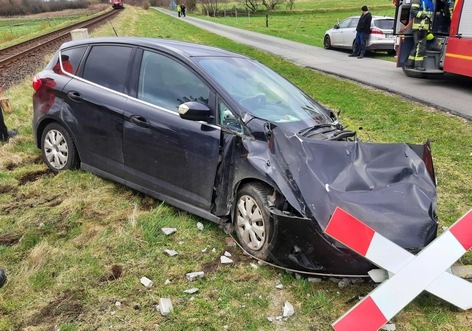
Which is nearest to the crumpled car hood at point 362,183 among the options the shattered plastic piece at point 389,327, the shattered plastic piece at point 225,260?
the shattered plastic piece at point 389,327

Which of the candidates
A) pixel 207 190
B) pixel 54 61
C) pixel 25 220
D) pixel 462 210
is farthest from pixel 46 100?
pixel 462 210

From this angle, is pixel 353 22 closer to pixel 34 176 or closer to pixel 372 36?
pixel 372 36

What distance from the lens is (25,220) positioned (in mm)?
4355

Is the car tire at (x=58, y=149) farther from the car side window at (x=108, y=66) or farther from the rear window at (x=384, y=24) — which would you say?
the rear window at (x=384, y=24)

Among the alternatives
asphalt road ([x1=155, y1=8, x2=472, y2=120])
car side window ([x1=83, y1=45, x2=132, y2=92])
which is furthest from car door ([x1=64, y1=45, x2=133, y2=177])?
asphalt road ([x1=155, y1=8, x2=472, y2=120])

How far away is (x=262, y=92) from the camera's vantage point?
4.44 m

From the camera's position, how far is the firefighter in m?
11.9

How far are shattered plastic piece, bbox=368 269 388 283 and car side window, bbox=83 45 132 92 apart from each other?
3.05 m

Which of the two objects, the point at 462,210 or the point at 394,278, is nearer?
the point at 394,278

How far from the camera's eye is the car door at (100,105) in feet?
15.5

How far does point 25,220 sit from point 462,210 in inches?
170

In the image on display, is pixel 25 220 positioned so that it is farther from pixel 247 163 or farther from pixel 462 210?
pixel 462 210

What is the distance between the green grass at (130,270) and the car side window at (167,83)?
1079 millimetres

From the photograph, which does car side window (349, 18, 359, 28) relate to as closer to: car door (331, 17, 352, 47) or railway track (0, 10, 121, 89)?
car door (331, 17, 352, 47)
